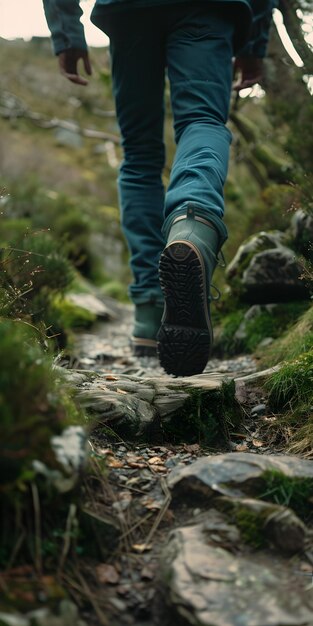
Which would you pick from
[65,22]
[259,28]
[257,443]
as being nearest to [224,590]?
[257,443]

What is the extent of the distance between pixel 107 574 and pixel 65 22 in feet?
7.03

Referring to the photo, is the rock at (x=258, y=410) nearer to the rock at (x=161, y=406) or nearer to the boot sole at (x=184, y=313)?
the rock at (x=161, y=406)

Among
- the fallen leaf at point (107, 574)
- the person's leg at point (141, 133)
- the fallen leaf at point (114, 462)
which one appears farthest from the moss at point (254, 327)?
the fallen leaf at point (107, 574)

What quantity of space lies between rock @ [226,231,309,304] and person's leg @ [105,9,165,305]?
0.64 metres

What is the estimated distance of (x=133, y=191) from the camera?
301 cm

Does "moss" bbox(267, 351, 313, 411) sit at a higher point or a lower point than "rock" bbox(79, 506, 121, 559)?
lower

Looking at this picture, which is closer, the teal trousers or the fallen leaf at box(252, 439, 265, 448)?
the fallen leaf at box(252, 439, 265, 448)

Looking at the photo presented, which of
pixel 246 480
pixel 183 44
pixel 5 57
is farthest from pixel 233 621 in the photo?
pixel 5 57

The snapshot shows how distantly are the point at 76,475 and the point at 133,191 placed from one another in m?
1.94

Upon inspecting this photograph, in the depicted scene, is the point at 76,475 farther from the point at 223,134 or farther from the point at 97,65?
the point at 97,65

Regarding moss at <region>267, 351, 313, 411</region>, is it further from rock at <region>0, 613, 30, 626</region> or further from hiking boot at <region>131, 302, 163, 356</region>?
rock at <region>0, 613, 30, 626</region>

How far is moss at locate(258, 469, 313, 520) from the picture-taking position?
1426mm

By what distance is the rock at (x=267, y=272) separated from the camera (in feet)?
10.7

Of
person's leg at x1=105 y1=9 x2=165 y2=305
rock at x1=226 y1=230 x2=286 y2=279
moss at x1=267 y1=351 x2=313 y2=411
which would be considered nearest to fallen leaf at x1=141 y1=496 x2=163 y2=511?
moss at x1=267 y1=351 x2=313 y2=411
